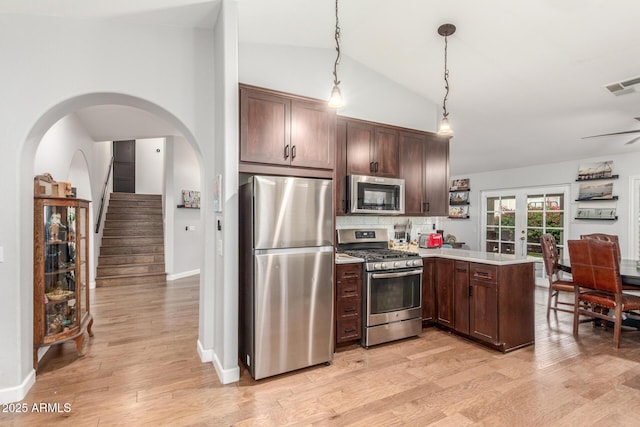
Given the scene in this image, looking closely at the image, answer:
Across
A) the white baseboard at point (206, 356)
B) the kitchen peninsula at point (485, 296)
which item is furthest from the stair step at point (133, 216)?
the kitchen peninsula at point (485, 296)

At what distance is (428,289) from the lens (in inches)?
149

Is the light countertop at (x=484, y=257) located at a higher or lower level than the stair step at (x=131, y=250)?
higher

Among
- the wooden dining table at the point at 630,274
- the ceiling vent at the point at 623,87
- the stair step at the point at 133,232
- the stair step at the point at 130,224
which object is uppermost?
the ceiling vent at the point at 623,87

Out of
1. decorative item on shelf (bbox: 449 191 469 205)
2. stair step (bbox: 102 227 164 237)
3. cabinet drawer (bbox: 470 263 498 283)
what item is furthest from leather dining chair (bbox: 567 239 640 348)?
stair step (bbox: 102 227 164 237)

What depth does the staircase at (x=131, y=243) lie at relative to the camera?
6336 mm

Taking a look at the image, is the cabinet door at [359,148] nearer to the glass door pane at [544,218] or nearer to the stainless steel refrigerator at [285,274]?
the stainless steel refrigerator at [285,274]

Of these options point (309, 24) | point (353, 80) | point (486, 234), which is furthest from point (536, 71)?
point (486, 234)

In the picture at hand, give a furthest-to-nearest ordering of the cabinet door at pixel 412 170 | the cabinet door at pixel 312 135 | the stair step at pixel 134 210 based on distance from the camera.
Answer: the stair step at pixel 134 210 → the cabinet door at pixel 412 170 → the cabinet door at pixel 312 135

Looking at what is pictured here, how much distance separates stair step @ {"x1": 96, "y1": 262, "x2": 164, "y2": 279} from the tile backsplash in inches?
187

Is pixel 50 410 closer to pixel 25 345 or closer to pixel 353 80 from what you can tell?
pixel 25 345

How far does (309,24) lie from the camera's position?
321 cm

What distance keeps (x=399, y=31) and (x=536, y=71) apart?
1.57 metres

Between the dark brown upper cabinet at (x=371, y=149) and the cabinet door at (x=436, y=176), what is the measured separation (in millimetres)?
564

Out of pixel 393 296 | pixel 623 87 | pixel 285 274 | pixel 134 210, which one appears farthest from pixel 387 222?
pixel 134 210
